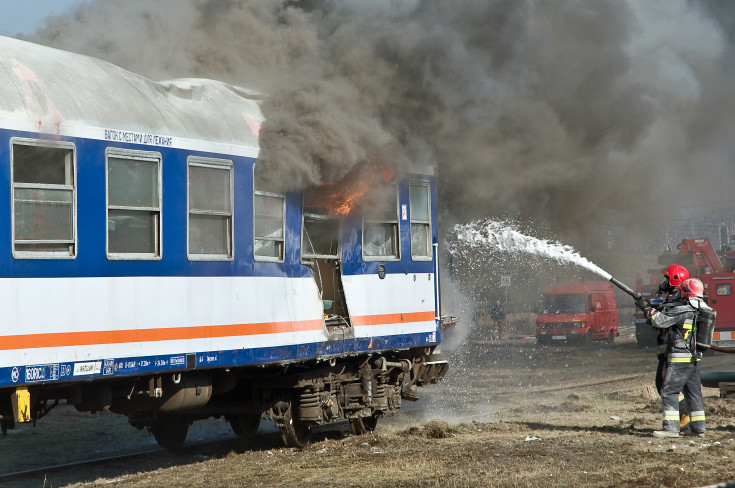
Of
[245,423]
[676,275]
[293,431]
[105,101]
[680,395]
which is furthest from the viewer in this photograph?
[245,423]

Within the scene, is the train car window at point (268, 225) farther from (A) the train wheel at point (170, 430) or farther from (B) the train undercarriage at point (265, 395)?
(A) the train wheel at point (170, 430)

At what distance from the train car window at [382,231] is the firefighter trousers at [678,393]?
3.57m

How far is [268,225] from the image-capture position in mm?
10359

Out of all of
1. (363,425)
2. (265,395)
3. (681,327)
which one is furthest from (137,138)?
(681,327)

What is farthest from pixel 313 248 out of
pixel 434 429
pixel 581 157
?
pixel 581 157

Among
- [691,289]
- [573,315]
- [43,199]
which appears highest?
[43,199]

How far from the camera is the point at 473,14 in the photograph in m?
12.7

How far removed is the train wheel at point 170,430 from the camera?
1198cm

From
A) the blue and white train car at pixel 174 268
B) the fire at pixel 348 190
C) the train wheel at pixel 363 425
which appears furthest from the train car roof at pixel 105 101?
the train wheel at pixel 363 425

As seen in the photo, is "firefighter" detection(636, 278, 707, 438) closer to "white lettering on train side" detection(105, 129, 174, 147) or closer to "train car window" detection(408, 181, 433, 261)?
"train car window" detection(408, 181, 433, 261)

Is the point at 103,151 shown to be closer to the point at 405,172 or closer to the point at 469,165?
the point at 405,172

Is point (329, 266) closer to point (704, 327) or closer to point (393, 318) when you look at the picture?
point (393, 318)

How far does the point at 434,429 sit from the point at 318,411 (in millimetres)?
1480

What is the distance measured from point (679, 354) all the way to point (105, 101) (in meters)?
7.04
